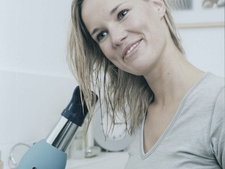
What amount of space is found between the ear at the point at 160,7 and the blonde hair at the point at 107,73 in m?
0.03

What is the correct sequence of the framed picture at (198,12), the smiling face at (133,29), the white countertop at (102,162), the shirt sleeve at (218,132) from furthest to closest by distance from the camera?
the framed picture at (198,12), the white countertop at (102,162), the smiling face at (133,29), the shirt sleeve at (218,132)

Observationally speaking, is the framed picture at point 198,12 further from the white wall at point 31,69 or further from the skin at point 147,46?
the skin at point 147,46

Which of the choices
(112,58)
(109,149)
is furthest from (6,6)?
(109,149)

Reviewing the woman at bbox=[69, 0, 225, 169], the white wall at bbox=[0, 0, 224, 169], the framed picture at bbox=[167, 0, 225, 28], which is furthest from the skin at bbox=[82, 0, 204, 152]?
the framed picture at bbox=[167, 0, 225, 28]

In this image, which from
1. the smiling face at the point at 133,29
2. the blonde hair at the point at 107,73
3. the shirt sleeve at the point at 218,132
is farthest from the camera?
the blonde hair at the point at 107,73

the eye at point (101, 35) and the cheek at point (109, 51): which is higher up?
the eye at point (101, 35)

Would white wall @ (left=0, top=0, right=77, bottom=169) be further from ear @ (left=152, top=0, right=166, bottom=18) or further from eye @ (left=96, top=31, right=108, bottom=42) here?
ear @ (left=152, top=0, right=166, bottom=18)

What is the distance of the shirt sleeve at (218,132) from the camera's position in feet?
2.24

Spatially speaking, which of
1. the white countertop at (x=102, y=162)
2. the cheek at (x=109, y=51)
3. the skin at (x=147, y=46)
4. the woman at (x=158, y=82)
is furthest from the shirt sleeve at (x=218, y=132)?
the white countertop at (x=102, y=162)

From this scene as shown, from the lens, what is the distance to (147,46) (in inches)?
32.7

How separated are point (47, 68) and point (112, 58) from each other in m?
0.36

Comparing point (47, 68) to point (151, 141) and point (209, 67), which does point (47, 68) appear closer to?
point (151, 141)

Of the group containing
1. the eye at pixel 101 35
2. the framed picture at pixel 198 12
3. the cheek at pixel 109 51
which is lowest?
the framed picture at pixel 198 12

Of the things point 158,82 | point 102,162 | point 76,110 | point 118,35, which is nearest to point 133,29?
point 118,35
